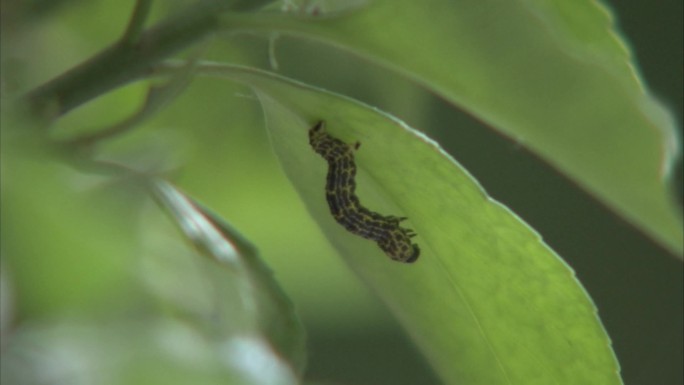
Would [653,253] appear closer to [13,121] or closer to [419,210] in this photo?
[419,210]

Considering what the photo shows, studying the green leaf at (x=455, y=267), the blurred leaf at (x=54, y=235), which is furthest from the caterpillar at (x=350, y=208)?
the blurred leaf at (x=54, y=235)

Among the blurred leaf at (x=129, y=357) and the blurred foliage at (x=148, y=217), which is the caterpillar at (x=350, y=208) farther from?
the blurred leaf at (x=129, y=357)

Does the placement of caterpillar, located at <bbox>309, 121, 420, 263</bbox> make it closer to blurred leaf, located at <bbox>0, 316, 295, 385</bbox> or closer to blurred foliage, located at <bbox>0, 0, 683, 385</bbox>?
blurred foliage, located at <bbox>0, 0, 683, 385</bbox>

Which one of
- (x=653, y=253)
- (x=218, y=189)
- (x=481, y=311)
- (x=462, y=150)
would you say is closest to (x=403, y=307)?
(x=481, y=311)

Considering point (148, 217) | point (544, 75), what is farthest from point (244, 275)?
point (544, 75)

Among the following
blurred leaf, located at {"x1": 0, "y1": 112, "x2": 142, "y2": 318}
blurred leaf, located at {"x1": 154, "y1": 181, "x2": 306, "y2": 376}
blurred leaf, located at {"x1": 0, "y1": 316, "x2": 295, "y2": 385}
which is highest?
blurred leaf, located at {"x1": 154, "y1": 181, "x2": 306, "y2": 376}

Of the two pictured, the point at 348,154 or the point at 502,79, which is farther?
the point at 348,154

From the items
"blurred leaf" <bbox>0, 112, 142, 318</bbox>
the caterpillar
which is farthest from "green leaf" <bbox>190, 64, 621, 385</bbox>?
"blurred leaf" <bbox>0, 112, 142, 318</bbox>

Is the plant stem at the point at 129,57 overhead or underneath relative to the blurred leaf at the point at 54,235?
overhead
